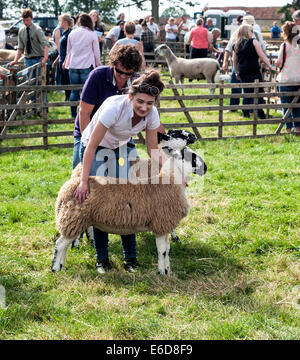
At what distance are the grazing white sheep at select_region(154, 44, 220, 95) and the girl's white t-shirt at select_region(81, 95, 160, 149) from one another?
1016 centimetres

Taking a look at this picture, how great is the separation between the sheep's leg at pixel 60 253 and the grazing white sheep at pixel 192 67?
10.5m

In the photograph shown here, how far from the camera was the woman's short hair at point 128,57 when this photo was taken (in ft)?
12.3

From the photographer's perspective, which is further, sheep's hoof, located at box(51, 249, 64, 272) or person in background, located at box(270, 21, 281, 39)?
person in background, located at box(270, 21, 281, 39)

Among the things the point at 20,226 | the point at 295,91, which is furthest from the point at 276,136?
the point at 20,226

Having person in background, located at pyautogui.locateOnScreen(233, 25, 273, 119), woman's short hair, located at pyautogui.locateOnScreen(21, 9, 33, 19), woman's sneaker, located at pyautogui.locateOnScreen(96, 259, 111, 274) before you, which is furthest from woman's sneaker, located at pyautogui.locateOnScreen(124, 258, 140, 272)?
woman's short hair, located at pyautogui.locateOnScreen(21, 9, 33, 19)

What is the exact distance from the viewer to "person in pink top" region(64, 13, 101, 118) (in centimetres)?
803

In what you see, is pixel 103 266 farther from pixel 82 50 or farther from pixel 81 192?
pixel 82 50

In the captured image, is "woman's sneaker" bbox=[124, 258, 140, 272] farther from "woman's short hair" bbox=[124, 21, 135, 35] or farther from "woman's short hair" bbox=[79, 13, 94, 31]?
"woman's short hair" bbox=[124, 21, 135, 35]

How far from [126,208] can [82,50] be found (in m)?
5.07

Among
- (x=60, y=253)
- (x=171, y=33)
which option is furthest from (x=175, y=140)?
(x=171, y=33)

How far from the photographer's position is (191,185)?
6.31m
